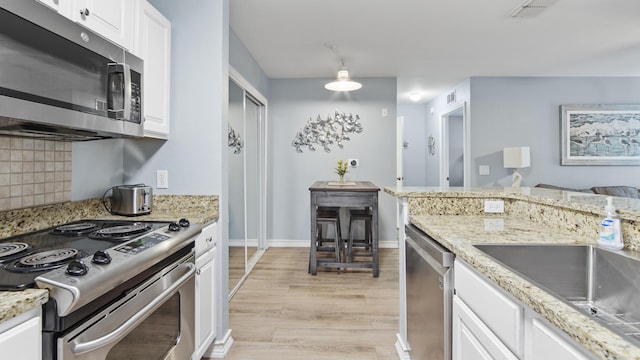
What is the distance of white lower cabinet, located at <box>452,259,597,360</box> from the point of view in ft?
2.42

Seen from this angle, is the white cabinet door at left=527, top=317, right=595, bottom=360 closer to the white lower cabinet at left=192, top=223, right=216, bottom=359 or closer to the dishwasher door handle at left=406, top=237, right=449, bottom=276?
the dishwasher door handle at left=406, top=237, right=449, bottom=276

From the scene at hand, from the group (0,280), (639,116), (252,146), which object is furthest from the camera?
(639,116)

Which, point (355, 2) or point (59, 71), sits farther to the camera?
point (355, 2)

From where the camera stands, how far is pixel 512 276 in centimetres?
92

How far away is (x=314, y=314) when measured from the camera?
269 centimetres

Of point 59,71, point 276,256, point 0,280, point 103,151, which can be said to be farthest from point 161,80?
point 276,256

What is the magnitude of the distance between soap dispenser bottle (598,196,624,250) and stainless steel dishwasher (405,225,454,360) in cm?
50

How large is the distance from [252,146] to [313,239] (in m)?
1.36

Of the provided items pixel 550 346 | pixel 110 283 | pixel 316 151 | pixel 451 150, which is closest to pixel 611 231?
pixel 550 346

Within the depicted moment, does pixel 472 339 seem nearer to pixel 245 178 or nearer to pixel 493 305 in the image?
pixel 493 305

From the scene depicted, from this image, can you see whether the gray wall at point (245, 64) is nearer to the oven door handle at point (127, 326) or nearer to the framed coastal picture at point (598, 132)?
the oven door handle at point (127, 326)

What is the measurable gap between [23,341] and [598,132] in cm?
619

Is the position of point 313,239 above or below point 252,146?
below

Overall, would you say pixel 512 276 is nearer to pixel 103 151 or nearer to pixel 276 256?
pixel 103 151
